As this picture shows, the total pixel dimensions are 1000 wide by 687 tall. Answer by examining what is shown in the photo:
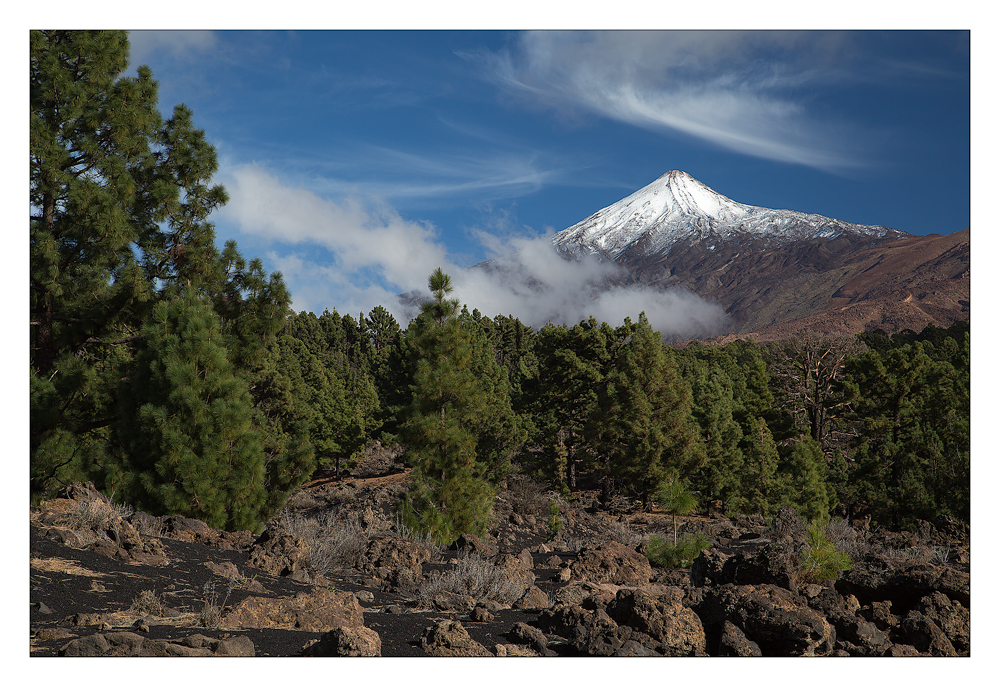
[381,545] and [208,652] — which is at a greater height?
[208,652]

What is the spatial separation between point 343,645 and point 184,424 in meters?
5.11

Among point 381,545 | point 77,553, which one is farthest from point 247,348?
point 77,553

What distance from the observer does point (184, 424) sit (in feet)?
25.3

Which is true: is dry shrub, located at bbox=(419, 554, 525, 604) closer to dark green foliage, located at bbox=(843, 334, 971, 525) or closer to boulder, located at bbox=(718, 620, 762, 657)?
boulder, located at bbox=(718, 620, 762, 657)

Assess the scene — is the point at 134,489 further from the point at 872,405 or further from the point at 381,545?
the point at 872,405

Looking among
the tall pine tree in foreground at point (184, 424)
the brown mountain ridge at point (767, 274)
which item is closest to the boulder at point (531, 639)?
the tall pine tree in foreground at point (184, 424)

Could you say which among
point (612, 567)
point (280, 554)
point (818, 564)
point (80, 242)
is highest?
point (80, 242)

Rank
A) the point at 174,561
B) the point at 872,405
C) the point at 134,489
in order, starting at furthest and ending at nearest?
the point at 872,405 < the point at 134,489 < the point at 174,561

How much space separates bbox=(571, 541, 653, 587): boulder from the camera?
966 cm

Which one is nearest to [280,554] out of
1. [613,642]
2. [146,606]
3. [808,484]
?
[146,606]

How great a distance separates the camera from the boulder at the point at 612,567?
31.7 feet

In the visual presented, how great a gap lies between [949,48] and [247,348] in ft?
28.1

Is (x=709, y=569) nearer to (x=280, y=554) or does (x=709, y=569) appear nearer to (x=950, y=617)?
(x=950, y=617)

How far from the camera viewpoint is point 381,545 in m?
7.84
